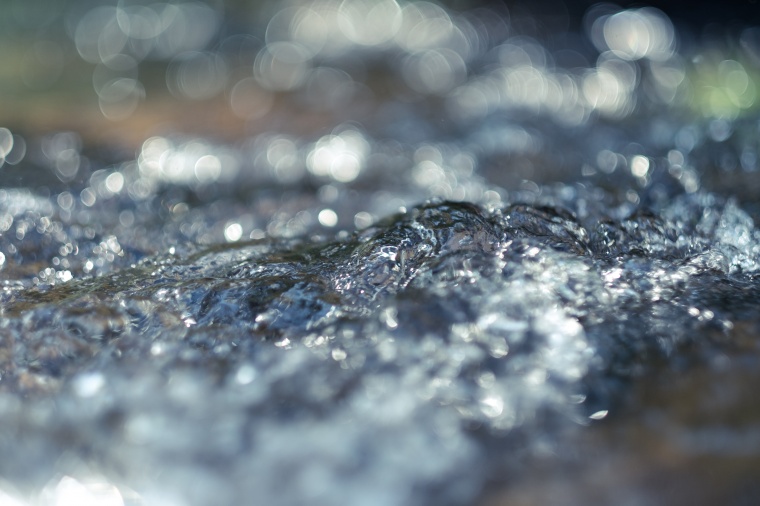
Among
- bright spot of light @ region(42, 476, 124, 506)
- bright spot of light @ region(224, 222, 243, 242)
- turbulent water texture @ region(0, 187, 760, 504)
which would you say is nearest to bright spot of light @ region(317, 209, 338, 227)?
bright spot of light @ region(224, 222, 243, 242)

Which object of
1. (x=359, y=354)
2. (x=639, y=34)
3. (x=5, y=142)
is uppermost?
(x=639, y=34)

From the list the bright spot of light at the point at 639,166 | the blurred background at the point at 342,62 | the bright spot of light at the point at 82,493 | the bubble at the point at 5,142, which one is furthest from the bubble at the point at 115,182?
the bright spot of light at the point at 639,166

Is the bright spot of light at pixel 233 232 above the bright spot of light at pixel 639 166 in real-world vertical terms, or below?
below

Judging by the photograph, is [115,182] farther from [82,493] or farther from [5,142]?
[82,493]

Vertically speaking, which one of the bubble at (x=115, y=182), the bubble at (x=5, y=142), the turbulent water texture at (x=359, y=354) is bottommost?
the bubble at (x=5, y=142)

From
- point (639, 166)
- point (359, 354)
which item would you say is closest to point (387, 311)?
point (359, 354)

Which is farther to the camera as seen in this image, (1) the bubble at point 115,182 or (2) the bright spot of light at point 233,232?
(1) the bubble at point 115,182

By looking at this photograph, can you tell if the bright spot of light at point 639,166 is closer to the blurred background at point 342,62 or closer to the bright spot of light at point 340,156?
the blurred background at point 342,62

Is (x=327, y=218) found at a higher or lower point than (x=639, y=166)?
lower

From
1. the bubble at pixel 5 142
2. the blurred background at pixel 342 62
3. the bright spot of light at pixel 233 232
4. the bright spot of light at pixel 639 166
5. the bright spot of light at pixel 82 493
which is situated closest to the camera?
the bright spot of light at pixel 82 493

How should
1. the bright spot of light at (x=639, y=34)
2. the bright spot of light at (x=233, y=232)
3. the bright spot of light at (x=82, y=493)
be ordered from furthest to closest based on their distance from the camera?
the bright spot of light at (x=639, y=34) → the bright spot of light at (x=233, y=232) → the bright spot of light at (x=82, y=493)
